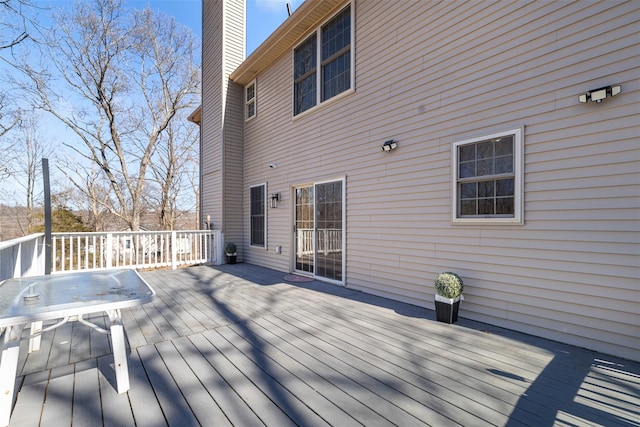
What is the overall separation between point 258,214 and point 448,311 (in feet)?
17.1

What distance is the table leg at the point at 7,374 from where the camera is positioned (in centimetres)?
154

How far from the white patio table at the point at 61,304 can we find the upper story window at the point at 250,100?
19.7 ft

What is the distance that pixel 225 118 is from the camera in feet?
25.5

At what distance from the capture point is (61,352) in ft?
8.07

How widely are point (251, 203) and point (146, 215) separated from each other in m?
11.0

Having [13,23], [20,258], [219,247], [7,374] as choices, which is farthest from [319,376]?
[219,247]

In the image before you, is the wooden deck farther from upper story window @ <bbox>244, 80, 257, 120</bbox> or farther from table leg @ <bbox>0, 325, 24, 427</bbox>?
upper story window @ <bbox>244, 80, 257, 120</bbox>

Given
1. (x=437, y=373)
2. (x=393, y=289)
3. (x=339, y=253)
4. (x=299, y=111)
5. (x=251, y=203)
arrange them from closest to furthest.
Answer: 1. (x=437, y=373)
2. (x=393, y=289)
3. (x=339, y=253)
4. (x=299, y=111)
5. (x=251, y=203)

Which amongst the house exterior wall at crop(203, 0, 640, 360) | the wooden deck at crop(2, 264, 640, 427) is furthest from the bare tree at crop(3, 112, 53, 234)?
the house exterior wall at crop(203, 0, 640, 360)

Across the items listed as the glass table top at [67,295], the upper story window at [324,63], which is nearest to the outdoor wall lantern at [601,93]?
the upper story window at [324,63]

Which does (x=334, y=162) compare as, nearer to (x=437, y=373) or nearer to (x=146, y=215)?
(x=437, y=373)

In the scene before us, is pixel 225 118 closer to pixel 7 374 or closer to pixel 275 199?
pixel 275 199

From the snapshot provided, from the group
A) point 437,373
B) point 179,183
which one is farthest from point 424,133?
point 179,183

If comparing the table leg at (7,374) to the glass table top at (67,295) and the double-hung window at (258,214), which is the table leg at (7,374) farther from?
the double-hung window at (258,214)
